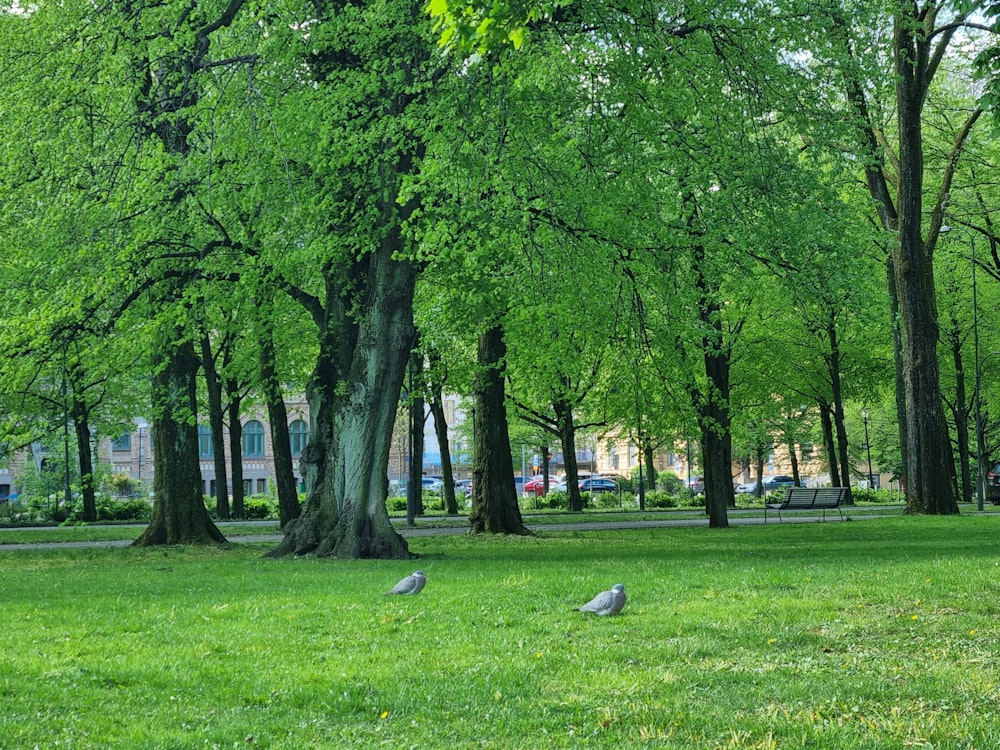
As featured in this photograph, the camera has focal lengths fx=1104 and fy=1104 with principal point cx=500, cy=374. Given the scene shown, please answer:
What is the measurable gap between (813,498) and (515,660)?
22.3 meters

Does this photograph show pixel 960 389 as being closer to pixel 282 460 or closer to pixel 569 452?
pixel 569 452

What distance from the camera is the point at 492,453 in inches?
850

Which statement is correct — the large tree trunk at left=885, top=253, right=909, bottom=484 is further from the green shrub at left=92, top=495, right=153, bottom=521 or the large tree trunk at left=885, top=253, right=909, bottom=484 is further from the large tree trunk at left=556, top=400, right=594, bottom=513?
the green shrub at left=92, top=495, right=153, bottom=521

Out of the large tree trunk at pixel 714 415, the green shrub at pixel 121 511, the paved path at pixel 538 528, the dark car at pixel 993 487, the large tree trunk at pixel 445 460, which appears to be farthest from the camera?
the dark car at pixel 993 487

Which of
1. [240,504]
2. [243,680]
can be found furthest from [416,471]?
[243,680]

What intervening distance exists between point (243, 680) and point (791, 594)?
209 inches

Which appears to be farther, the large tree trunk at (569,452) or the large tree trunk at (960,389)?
the large tree trunk at (960,389)

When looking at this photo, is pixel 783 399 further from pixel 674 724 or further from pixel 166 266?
pixel 674 724

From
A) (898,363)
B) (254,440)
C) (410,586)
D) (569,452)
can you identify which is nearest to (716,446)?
(898,363)

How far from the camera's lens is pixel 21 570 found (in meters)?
15.7

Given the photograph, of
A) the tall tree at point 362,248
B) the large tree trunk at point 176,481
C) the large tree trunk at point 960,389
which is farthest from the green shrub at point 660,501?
the tall tree at point 362,248

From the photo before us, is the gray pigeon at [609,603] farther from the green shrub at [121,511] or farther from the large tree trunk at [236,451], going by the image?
the green shrub at [121,511]

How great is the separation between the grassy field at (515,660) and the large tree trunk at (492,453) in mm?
8696

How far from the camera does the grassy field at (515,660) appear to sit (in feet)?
16.8
